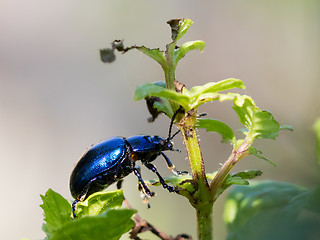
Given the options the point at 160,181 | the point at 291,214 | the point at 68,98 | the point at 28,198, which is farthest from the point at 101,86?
the point at 291,214

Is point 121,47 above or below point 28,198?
above

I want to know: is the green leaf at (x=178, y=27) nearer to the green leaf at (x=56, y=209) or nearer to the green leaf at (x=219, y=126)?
the green leaf at (x=219, y=126)

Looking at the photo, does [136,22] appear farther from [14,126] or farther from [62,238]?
[62,238]

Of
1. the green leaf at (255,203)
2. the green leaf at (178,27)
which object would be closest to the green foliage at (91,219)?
the green leaf at (255,203)

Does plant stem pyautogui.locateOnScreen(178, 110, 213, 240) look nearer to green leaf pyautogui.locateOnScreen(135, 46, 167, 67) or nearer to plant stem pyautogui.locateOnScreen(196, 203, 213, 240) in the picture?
plant stem pyautogui.locateOnScreen(196, 203, 213, 240)

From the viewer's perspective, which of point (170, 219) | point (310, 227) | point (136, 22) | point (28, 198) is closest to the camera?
point (310, 227)

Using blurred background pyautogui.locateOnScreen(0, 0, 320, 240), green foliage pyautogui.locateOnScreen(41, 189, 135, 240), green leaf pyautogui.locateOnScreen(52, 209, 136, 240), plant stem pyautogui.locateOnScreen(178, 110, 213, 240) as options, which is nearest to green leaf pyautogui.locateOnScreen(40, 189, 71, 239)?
green foliage pyautogui.locateOnScreen(41, 189, 135, 240)

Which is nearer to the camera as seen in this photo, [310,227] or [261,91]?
[310,227]
